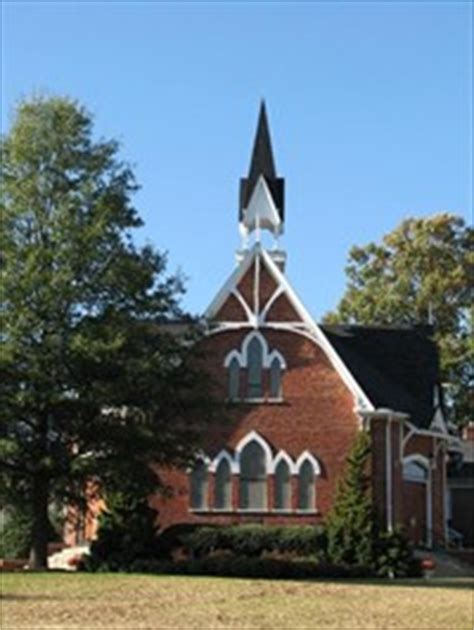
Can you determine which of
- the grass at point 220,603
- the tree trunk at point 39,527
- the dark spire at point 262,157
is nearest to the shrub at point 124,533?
the tree trunk at point 39,527

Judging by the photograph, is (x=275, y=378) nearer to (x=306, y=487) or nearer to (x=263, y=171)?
(x=306, y=487)

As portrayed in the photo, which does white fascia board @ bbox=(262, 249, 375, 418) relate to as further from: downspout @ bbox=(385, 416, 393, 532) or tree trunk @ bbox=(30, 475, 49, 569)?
tree trunk @ bbox=(30, 475, 49, 569)

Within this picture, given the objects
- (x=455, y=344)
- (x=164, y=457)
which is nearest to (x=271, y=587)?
(x=164, y=457)

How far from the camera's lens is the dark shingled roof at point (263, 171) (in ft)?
153

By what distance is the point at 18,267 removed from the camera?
31750 millimetres

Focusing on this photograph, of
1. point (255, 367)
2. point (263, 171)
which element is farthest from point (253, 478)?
point (263, 171)

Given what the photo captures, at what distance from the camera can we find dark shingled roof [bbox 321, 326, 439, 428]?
44156 millimetres

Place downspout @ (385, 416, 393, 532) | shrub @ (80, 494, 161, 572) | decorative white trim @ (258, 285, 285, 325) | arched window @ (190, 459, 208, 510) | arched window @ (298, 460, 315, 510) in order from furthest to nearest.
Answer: decorative white trim @ (258, 285, 285, 325) → arched window @ (190, 459, 208, 510) → arched window @ (298, 460, 315, 510) → downspout @ (385, 416, 393, 532) → shrub @ (80, 494, 161, 572)

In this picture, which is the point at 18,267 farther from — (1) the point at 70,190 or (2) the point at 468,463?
(2) the point at 468,463

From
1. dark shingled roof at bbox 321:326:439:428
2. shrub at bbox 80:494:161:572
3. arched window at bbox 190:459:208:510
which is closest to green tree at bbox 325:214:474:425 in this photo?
dark shingled roof at bbox 321:326:439:428

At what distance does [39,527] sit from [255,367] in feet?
40.4

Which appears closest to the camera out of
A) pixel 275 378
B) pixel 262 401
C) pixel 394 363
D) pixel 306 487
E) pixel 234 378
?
pixel 306 487

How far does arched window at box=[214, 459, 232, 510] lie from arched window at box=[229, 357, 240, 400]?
7.84 ft

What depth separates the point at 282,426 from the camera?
42.4m
